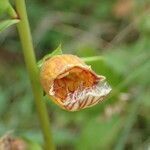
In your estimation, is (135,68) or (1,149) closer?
(1,149)

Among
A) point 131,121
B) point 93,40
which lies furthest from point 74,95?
point 93,40

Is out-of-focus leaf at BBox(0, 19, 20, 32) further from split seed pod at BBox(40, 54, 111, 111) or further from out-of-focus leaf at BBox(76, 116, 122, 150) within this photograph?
out-of-focus leaf at BBox(76, 116, 122, 150)

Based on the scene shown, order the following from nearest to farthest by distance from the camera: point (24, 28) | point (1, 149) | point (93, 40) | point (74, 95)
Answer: point (74, 95)
point (24, 28)
point (1, 149)
point (93, 40)

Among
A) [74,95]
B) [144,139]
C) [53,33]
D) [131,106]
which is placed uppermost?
[53,33]

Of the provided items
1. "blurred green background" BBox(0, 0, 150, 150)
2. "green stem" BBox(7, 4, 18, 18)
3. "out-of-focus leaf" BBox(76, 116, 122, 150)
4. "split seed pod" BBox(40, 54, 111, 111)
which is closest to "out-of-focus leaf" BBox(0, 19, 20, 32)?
"green stem" BBox(7, 4, 18, 18)

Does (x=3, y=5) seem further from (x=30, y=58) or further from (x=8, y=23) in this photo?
(x=30, y=58)

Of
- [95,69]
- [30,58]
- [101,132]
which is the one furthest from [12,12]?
[101,132]

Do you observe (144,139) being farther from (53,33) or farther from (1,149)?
(53,33)

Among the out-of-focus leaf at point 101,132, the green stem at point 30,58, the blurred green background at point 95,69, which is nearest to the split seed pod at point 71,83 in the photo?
the green stem at point 30,58
